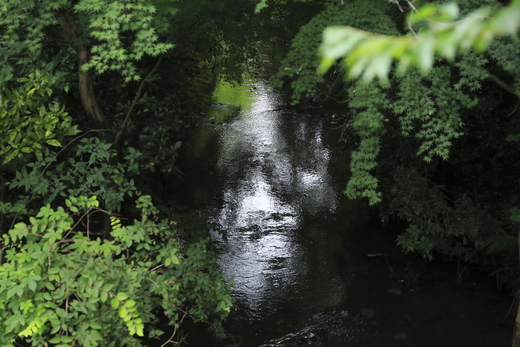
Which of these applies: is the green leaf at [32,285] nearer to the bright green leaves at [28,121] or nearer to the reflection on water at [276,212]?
the bright green leaves at [28,121]

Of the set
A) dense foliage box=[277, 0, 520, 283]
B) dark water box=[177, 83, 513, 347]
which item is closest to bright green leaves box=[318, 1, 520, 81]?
dense foliage box=[277, 0, 520, 283]

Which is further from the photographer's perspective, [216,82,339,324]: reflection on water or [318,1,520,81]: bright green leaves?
[216,82,339,324]: reflection on water

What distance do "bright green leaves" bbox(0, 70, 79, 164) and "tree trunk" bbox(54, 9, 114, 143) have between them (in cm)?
78

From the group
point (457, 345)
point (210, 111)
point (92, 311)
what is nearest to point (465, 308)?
point (457, 345)

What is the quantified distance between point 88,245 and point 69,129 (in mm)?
1569

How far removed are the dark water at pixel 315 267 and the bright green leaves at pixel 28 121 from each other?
275 cm

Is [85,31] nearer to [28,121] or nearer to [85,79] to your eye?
[85,79]

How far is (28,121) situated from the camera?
424cm

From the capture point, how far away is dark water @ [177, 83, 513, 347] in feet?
20.7

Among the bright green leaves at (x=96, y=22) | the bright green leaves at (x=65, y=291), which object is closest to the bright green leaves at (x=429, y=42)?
the bright green leaves at (x=65, y=291)

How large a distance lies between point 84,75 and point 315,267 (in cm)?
473

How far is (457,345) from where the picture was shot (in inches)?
237

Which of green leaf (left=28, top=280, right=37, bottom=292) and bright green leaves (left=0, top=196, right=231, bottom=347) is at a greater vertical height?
green leaf (left=28, top=280, right=37, bottom=292)

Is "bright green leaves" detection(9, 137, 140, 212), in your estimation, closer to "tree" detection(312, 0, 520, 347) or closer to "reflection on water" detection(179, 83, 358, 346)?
"tree" detection(312, 0, 520, 347)
